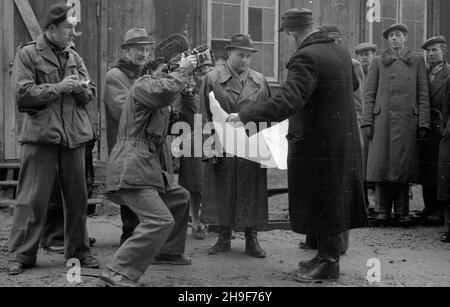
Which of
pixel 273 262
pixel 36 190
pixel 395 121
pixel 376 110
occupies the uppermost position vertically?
pixel 376 110

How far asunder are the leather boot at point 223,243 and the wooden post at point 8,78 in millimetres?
4243

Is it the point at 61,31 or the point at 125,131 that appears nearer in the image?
the point at 125,131

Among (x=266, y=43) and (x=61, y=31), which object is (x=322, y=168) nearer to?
(x=61, y=31)

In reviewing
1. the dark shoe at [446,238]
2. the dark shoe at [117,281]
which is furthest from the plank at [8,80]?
the dark shoe at [446,238]

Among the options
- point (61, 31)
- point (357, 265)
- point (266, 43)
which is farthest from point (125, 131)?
point (266, 43)

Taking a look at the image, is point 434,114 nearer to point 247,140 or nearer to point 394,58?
point 394,58

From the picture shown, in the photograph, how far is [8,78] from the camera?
9547mm

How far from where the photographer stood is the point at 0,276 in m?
5.46

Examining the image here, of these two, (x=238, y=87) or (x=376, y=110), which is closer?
(x=238, y=87)

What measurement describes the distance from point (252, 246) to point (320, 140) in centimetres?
159

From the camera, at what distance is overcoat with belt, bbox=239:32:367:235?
5.32m

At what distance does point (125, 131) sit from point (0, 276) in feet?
5.16

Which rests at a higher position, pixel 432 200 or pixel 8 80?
pixel 8 80

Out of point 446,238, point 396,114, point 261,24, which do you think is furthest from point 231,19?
point 446,238
